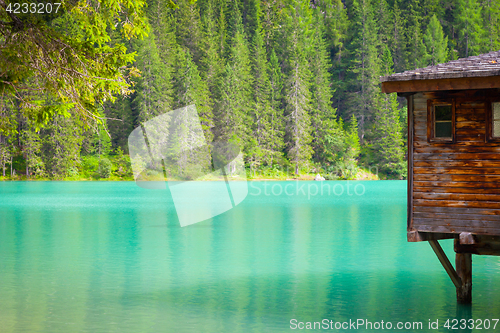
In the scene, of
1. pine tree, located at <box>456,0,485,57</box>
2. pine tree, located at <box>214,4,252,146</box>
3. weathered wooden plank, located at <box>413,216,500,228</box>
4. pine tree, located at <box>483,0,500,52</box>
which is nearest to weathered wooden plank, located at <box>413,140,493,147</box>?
weathered wooden plank, located at <box>413,216,500,228</box>

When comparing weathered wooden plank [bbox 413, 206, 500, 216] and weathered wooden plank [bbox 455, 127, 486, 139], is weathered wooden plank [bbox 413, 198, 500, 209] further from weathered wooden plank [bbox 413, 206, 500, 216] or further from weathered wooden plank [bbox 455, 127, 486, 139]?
weathered wooden plank [bbox 455, 127, 486, 139]

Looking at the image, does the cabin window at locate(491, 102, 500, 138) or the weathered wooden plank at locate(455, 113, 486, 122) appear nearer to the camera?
the cabin window at locate(491, 102, 500, 138)

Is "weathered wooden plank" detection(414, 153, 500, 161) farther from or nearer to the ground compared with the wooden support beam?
farther from the ground

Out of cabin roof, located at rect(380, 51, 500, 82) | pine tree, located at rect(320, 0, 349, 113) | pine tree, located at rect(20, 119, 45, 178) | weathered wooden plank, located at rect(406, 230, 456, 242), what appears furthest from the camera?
pine tree, located at rect(320, 0, 349, 113)

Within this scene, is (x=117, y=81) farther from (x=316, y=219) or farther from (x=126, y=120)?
(x=126, y=120)

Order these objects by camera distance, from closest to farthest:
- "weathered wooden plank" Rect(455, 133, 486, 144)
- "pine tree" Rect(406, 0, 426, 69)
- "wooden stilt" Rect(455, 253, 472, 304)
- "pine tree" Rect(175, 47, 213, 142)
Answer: "weathered wooden plank" Rect(455, 133, 486, 144)
"wooden stilt" Rect(455, 253, 472, 304)
"pine tree" Rect(175, 47, 213, 142)
"pine tree" Rect(406, 0, 426, 69)

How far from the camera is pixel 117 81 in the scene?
34.8 ft

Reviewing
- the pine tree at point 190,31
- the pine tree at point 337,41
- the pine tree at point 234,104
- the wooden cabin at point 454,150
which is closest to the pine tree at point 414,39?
the pine tree at point 337,41

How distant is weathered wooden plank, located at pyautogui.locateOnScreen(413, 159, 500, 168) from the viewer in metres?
11.0

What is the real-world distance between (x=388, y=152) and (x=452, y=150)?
75.7 m

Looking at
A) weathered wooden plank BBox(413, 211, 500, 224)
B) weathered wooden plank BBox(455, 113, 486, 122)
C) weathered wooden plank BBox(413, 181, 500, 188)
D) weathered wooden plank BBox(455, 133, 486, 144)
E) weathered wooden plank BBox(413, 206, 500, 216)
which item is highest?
weathered wooden plank BBox(455, 113, 486, 122)

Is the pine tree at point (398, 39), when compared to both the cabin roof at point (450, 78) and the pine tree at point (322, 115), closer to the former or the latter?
the pine tree at point (322, 115)

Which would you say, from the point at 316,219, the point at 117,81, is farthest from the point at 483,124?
the point at 316,219

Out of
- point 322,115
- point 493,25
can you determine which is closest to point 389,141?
point 322,115
